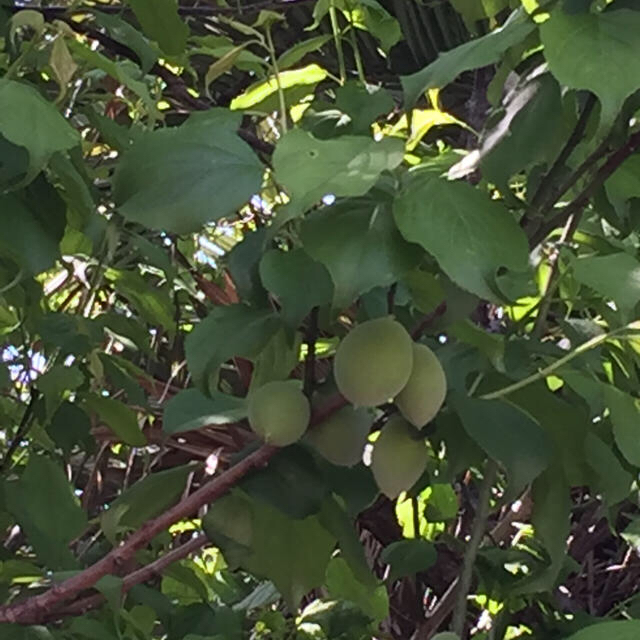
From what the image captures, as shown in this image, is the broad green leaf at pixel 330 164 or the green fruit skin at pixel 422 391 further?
the green fruit skin at pixel 422 391

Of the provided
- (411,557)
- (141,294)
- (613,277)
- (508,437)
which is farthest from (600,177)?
(141,294)

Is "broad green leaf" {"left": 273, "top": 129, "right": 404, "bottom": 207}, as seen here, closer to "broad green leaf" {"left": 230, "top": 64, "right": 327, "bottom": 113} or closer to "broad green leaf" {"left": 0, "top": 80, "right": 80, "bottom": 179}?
"broad green leaf" {"left": 0, "top": 80, "right": 80, "bottom": 179}

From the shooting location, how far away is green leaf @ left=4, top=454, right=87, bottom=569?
830 millimetres

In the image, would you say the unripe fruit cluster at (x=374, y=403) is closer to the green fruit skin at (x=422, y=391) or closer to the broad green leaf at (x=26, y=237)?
the green fruit skin at (x=422, y=391)

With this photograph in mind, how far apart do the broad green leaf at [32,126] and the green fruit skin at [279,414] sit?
0.17m

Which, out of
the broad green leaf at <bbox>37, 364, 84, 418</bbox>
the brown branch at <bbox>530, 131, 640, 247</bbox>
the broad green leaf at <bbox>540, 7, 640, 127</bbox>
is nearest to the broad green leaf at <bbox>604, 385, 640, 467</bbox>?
the brown branch at <bbox>530, 131, 640, 247</bbox>

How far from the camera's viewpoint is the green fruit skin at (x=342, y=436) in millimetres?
635

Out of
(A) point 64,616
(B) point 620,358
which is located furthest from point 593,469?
(A) point 64,616

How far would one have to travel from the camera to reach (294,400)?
614 millimetres

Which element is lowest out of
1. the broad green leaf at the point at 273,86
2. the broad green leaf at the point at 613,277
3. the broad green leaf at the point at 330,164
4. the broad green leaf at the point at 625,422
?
the broad green leaf at the point at 625,422

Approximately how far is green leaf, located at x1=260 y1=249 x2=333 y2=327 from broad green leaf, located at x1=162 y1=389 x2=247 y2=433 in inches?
6.9

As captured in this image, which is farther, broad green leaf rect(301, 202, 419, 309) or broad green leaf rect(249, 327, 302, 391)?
broad green leaf rect(249, 327, 302, 391)

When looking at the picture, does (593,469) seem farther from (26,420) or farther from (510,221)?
(26,420)

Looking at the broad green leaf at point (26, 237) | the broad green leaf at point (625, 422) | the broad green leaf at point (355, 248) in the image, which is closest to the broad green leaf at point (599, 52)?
the broad green leaf at point (355, 248)
